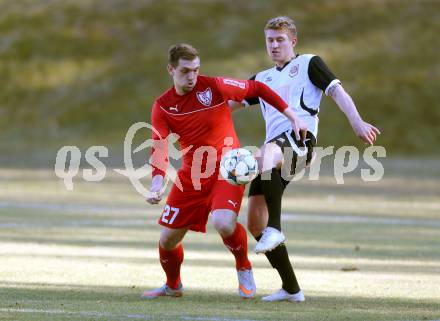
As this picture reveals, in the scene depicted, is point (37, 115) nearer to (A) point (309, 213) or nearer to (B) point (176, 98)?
(A) point (309, 213)

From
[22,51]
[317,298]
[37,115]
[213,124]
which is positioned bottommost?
[317,298]

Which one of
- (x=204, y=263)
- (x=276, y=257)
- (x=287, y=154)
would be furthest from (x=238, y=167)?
(x=204, y=263)

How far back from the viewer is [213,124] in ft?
30.0

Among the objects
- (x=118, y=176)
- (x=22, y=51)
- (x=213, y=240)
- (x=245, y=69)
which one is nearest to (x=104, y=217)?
(x=213, y=240)

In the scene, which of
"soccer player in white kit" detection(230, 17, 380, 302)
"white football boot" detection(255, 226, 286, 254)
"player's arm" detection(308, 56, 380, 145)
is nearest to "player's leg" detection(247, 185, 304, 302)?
"soccer player in white kit" detection(230, 17, 380, 302)

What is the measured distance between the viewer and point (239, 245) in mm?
9211

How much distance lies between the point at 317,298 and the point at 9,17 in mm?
55533

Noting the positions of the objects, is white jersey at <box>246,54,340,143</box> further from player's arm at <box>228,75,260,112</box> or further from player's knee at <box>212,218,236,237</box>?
player's knee at <box>212,218,236,237</box>

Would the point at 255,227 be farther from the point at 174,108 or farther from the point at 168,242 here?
the point at 174,108

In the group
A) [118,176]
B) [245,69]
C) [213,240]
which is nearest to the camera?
[213,240]

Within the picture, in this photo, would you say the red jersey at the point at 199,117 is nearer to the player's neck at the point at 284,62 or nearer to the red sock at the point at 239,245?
the player's neck at the point at 284,62

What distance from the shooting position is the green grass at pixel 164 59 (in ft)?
174

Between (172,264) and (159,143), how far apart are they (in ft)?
3.29

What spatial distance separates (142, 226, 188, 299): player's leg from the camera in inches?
366
